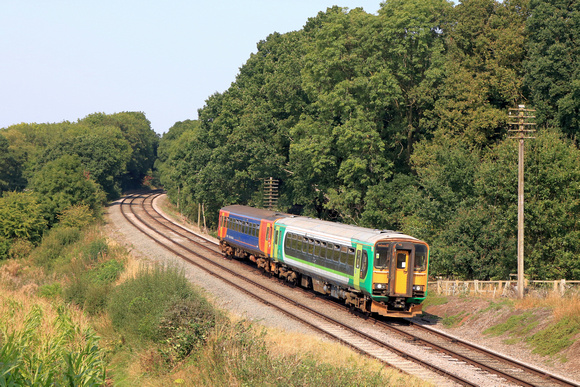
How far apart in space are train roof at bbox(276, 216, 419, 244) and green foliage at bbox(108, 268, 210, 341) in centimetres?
714

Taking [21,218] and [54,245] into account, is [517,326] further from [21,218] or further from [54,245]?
[21,218]

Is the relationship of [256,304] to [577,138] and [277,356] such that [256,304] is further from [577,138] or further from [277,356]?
[577,138]

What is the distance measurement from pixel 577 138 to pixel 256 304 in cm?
2277

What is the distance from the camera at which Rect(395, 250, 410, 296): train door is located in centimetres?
2233

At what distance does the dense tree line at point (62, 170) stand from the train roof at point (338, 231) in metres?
29.0

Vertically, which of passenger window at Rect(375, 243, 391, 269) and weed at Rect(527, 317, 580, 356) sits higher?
passenger window at Rect(375, 243, 391, 269)

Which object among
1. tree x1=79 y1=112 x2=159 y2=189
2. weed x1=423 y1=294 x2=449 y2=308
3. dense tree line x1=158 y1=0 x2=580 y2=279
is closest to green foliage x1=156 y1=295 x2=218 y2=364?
weed x1=423 y1=294 x2=449 y2=308

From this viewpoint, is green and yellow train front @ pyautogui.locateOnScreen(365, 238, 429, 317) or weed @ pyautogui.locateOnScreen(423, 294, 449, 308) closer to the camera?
green and yellow train front @ pyautogui.locateOnScreen(365, 238, 429, 317)

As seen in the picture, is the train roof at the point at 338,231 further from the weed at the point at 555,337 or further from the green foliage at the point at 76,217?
the green foliage at the point at 76,217

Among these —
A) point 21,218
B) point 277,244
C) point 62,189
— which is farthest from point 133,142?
point 277,244

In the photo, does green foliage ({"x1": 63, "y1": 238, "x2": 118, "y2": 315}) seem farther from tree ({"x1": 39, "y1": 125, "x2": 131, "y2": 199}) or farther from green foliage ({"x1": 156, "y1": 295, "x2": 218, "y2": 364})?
tree ({"x1": 39, "y1": 125, "x2": 131, "y2": 199})

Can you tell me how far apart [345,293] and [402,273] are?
3432 mm

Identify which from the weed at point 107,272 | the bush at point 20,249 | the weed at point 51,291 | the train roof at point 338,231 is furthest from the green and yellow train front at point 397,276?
the bush at point 20,249

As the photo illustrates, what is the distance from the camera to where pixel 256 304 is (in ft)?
82.3
